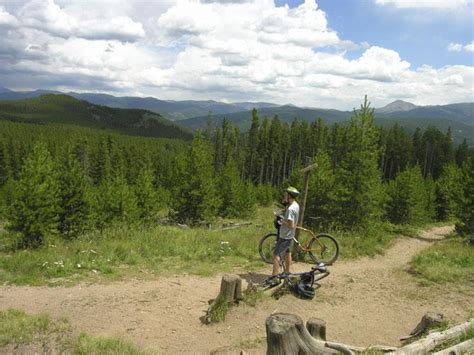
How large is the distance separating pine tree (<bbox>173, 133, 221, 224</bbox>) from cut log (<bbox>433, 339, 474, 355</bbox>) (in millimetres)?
23698

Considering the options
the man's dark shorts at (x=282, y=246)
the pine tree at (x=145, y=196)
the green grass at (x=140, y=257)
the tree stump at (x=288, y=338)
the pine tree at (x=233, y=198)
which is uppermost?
the tree stump at (x=288, y=338)

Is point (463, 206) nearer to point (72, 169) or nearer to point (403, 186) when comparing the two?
point (403, 186)

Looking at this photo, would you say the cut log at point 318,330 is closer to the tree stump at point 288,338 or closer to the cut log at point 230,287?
the tree stump at point 288,338

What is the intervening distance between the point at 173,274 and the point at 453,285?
8068 mm

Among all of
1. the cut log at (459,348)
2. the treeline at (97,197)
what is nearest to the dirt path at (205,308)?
the cut log at (459,348)

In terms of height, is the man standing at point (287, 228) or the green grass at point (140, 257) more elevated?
the man standing at point (287, 228)

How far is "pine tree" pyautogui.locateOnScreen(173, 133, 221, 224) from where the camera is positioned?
2816 cm

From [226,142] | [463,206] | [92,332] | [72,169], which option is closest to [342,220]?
[463,206]

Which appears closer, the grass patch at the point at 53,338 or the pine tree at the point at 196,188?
the grass patch at the point at 53,338

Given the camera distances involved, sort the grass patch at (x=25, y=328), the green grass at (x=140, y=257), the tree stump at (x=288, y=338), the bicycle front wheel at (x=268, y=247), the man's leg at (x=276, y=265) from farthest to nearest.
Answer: the bicycle front wheel at (x=268, y=247)
the green grass at (x=140, y=257)
the man's leg at (x=276, y=265)
the grass patch at (x=25, y=328)
the tree stump at (x=288, y=338)

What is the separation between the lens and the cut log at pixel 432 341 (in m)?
5.27

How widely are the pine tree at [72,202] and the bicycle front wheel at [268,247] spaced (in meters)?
17.7

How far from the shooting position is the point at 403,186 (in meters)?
29.7

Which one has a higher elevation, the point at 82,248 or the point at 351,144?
the point at 351,144
